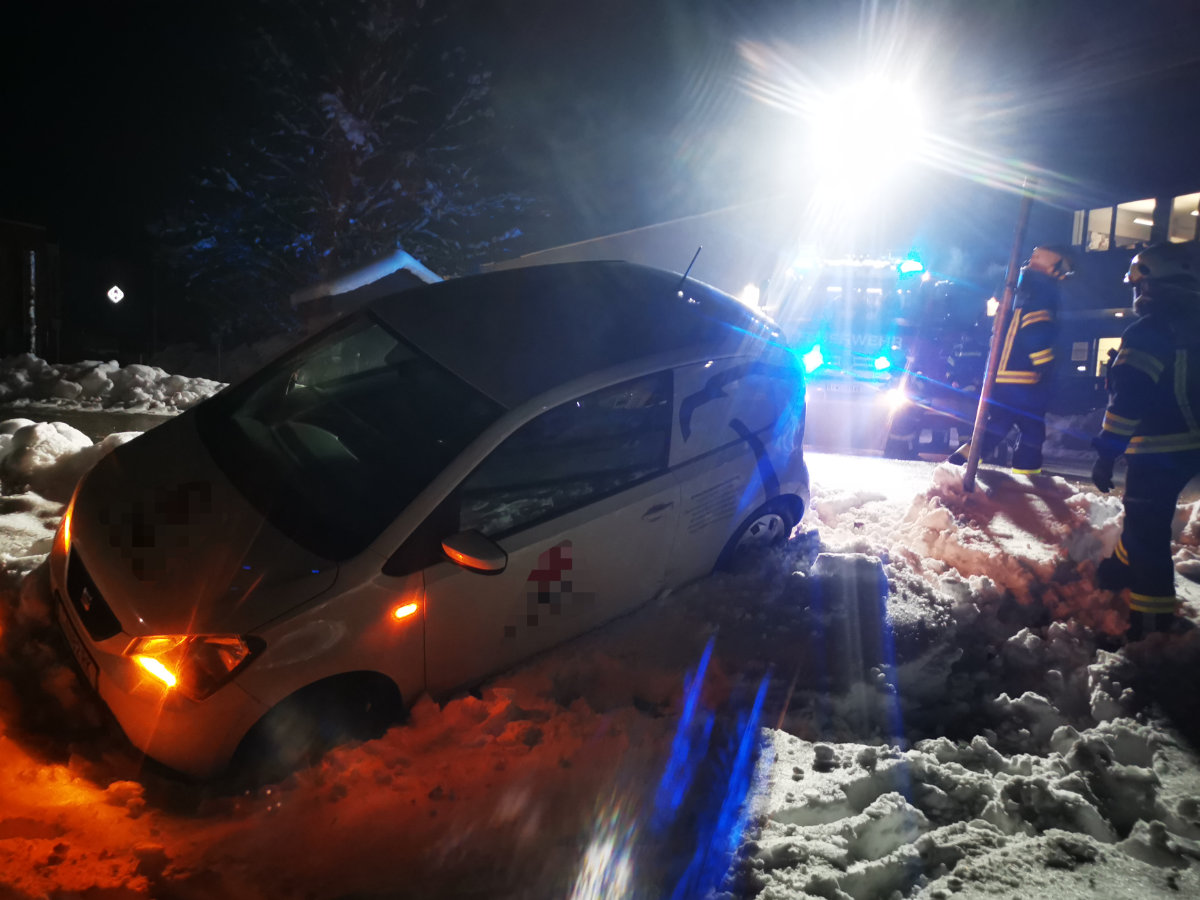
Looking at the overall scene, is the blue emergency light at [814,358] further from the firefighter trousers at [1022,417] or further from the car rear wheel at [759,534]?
the car rear wheel at [759,534]

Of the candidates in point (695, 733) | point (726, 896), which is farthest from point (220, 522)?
point (726, 896)

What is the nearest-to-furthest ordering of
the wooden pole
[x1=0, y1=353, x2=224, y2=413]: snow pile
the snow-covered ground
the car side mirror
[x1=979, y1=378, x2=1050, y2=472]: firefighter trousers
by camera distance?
the snow-covered ground → the car side mirror → the wooden pole → [x1=979, y1=378, x2=1050, y2=472]: firefighter trousers → [x1=0, y1=353, x2=224, y2=413]: snow pile

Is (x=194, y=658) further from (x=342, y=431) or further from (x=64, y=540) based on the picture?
(x=342, y=431)

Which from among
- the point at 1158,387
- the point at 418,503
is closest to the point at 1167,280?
the point at 1158,387

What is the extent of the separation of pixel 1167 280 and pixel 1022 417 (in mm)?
2593

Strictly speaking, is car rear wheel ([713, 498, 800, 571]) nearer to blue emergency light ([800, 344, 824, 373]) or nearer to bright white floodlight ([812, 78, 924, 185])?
bright white floodlight ([812, 78, 924, 185])

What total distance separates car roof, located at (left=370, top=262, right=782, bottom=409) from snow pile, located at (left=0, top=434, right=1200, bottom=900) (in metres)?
1.33

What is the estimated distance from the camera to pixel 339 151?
1296cm

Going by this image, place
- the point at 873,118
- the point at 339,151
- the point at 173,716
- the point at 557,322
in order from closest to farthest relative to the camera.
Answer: the point at 173,716 → the point at 557,322 → the point at 873,118 → the point at 339,151

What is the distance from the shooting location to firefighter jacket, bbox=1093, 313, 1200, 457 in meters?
4.23

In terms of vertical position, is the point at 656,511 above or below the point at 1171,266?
below

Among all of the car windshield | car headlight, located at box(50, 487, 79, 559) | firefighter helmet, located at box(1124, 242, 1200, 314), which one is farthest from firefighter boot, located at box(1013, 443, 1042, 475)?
car headlight, located at box(50, 487, 79, 559)

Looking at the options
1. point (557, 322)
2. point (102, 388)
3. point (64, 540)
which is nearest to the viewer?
point (64, 540)

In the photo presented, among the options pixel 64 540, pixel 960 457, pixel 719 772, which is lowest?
pixel 719 772
